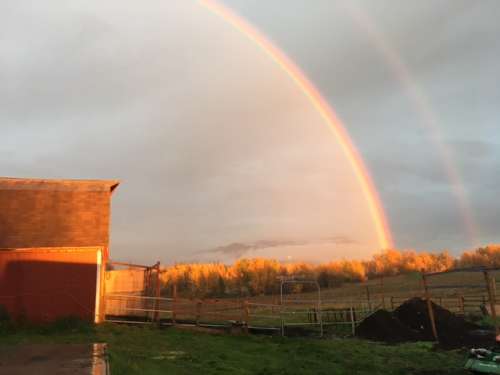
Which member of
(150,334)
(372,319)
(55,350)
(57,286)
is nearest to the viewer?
(55,350)

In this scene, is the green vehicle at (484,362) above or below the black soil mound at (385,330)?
above

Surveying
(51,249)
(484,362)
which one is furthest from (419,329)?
(51,249)

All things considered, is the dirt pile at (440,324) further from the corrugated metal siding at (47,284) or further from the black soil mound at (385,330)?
the corrugated metal siding at (47,284)

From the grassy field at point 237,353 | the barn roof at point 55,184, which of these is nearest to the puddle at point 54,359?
the grassy field at point 237,353

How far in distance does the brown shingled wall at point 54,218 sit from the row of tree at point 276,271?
43.6 metres

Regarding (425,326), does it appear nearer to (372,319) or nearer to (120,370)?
(372,319)

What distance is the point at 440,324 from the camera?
19422mm

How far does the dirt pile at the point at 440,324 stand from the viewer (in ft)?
54.4

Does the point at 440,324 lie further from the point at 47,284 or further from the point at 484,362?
the point at 47,284

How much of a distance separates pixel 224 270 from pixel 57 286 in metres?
68.1

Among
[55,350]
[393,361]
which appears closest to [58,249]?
[55,350]

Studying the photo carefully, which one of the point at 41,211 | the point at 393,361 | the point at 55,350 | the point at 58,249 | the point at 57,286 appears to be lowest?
the point at 393,361

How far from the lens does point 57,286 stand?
17656 mm

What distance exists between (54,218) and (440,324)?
59.6ft
